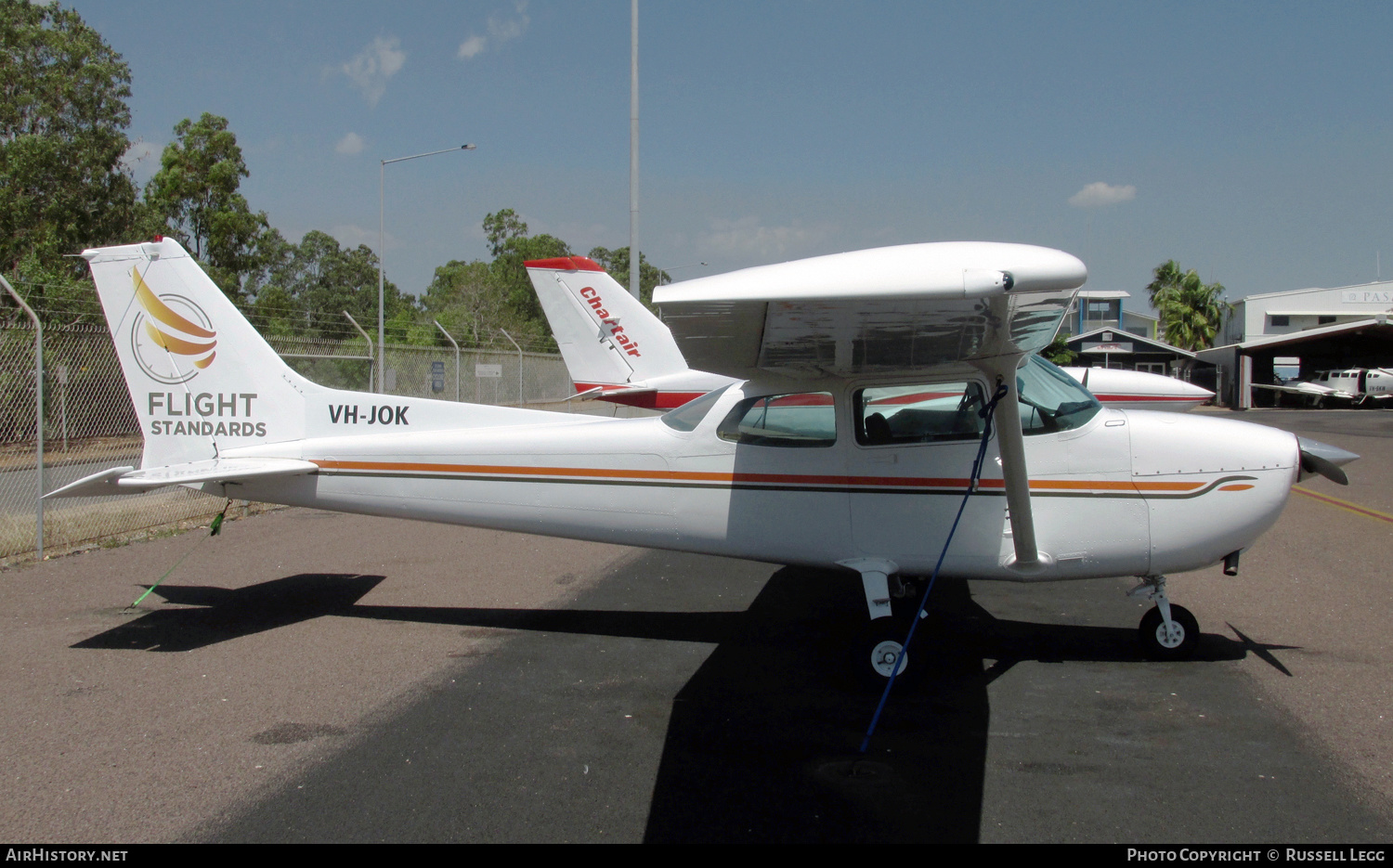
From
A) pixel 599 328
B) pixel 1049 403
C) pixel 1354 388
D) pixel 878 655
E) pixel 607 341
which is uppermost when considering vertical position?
pixel 599 328

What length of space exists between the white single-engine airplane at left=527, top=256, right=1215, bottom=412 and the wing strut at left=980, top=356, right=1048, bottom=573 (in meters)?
8.16

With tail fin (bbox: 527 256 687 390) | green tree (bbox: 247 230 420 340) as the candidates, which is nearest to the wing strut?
tail fin (bbox: 527 256 687 390)

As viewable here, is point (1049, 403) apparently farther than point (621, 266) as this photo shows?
No

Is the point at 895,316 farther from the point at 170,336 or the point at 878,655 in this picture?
Answer: the point at 170,336

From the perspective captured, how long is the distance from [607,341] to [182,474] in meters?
8.25

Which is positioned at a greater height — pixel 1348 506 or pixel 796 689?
pixel 1348 506

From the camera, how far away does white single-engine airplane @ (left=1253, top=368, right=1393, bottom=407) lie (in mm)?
39156

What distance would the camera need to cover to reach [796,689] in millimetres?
4781

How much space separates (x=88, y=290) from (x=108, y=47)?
1451 centimetres

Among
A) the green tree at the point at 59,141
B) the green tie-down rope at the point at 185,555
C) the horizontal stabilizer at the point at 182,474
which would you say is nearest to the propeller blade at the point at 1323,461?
the horizontal stabilizer at the point at 182,474

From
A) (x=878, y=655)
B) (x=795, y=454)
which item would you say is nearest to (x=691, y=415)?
(x=795, y=454)

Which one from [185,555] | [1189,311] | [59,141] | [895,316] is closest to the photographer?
[895,316]

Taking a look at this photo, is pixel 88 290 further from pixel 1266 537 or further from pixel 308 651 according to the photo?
pixel 1266 537

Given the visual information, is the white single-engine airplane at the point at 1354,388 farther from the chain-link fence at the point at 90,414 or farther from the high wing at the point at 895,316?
the high wing at the point at 895,316
